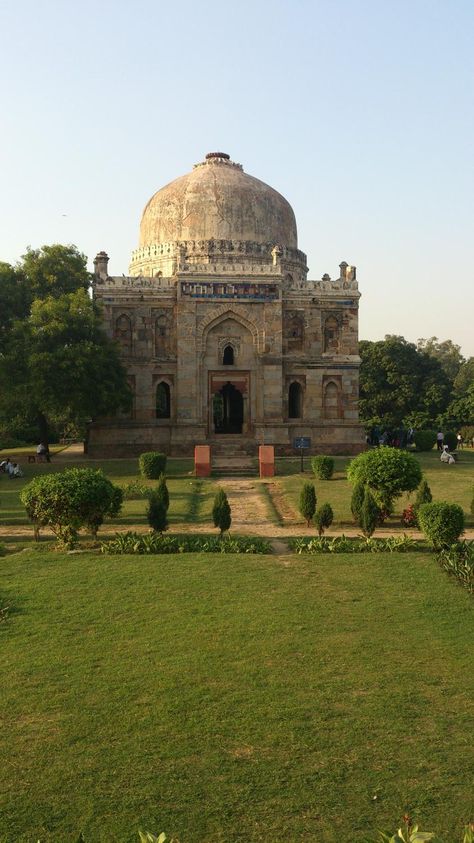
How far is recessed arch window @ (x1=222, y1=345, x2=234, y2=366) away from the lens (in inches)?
1177

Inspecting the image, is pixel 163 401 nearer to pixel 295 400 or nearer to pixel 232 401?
pixel 232 401

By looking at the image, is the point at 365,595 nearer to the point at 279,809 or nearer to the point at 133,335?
the point at 279,809

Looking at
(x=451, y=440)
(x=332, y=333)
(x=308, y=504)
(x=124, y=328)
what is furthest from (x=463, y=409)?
(x=308, y=504)

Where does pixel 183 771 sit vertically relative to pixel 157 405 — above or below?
below

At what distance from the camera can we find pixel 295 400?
31.1 m

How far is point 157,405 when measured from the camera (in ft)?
100

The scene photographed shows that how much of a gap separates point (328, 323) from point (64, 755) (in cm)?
2653

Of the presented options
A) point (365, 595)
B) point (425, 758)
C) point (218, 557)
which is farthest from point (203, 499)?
point (425, 758)

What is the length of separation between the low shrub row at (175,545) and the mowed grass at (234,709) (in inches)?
86.9

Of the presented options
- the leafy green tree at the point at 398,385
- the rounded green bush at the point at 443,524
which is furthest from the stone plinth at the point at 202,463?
the leafy green tree at the point at 398,385

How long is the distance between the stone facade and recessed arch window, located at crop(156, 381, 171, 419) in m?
0.05

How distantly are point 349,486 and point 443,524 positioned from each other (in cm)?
841

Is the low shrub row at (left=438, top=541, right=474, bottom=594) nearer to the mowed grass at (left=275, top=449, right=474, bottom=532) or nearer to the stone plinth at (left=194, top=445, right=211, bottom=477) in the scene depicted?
the mowed grass at (left=275, top=449, right=474, bottom=532)

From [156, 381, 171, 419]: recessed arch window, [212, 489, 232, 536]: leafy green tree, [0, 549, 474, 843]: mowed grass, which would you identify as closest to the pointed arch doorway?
[156, 381, 171, 419]: recessed arch window
